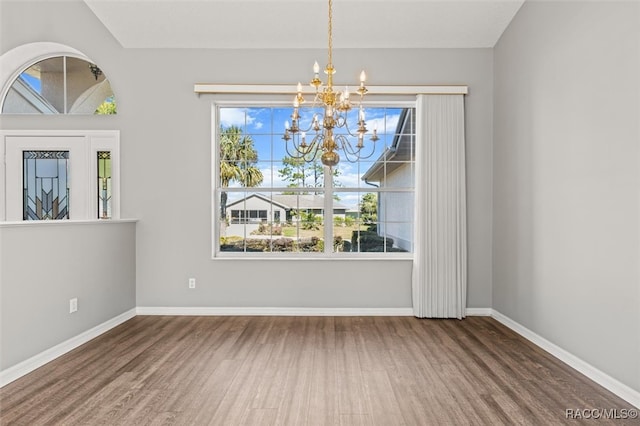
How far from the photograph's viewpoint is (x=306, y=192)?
432cm

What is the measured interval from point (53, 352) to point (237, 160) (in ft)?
8.15

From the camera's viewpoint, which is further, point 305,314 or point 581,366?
point 305,314

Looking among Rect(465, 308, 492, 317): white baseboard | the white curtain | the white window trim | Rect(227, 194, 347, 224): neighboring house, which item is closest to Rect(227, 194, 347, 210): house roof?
Rect(227, 194, 347, 224): neighboring house

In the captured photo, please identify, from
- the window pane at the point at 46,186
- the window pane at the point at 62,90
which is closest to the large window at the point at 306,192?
the window pane at the point at 62,90

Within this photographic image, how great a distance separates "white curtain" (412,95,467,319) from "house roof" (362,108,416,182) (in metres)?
0.22

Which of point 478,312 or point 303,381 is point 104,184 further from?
point 478,312

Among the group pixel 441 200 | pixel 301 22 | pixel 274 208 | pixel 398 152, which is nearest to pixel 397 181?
pixel 398 152

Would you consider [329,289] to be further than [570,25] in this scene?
Yes

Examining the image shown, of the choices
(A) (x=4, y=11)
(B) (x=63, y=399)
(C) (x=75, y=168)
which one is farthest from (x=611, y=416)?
(A) (x=4, y=11)

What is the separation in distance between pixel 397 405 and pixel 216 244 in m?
2.74

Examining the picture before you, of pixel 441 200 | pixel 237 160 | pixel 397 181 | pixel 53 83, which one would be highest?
pixel 53 83

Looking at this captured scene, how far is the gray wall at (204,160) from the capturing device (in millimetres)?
4148

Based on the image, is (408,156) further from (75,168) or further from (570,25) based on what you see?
(75,168)

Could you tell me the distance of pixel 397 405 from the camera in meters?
2.22
